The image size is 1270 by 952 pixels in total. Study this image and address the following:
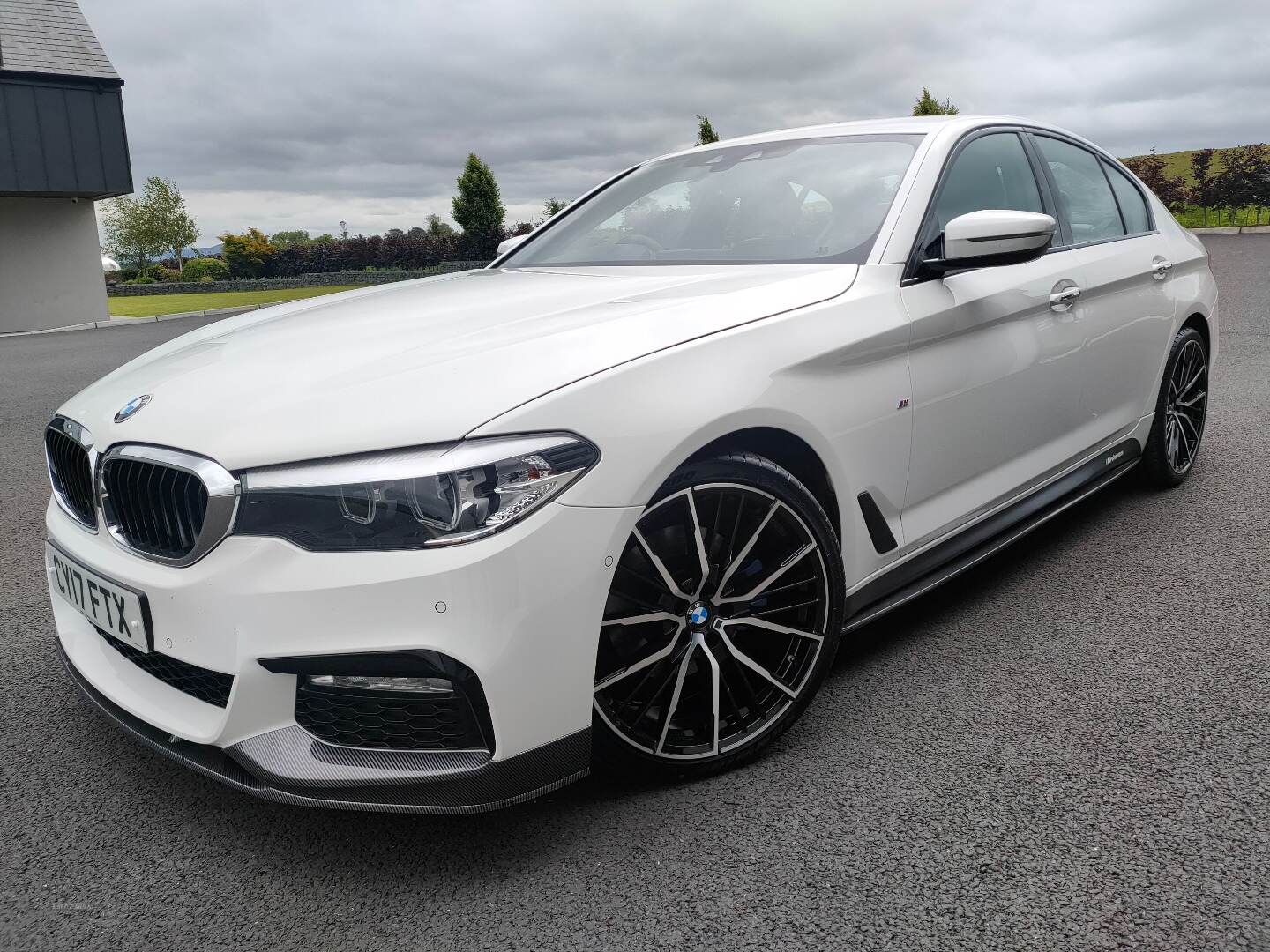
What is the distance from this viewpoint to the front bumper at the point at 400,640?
1766mm

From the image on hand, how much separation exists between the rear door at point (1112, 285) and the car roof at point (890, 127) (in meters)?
0.31

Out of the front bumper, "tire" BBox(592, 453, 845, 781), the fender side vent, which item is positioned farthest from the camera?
the fender side vent

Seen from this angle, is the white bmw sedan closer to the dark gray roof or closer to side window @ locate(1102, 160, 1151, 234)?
side window @ locate(1102, 160, 1151, 234)

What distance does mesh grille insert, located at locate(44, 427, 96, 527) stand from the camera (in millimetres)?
2277

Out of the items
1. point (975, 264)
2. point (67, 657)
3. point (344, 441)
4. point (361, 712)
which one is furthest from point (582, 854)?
point (975, 264)

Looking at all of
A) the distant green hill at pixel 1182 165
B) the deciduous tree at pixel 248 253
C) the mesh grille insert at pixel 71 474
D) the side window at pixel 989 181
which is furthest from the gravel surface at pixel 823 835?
the deciduous tree at pixel 248 253

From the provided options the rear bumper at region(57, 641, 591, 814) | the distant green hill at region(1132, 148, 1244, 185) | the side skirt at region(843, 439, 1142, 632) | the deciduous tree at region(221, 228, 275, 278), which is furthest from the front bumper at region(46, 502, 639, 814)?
the deciduous tree at region(221, 228, 275, 278)

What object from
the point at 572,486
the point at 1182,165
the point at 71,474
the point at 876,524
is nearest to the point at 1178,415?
the point at 876,524

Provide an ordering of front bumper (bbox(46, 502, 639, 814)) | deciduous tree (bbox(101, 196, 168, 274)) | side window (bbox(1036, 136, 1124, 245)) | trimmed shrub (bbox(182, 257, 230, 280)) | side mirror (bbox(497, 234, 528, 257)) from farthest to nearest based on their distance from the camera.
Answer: deciduous tree (bbox(101, 196, 168, 274))
trimmed shrub (bbox(182, 257, 230, 280))
side mirror (bbox(497, 234, 528, 257))
side window (bbox(1036, 136, 1124, 245))
front bumper (bbox(46, 502, 639, 814))

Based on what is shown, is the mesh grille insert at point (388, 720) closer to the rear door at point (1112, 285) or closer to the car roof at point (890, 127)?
the car roof at point (890, 127)

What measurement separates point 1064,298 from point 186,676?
9.13 ft

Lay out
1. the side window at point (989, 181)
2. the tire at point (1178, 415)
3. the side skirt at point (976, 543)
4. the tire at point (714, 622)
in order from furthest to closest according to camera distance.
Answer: the tire at point (1178, 415) < the side window at point (989, 181) < the side skirt at point (976, 543) < the tire at point (714, 622)

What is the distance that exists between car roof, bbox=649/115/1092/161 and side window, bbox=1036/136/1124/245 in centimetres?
15

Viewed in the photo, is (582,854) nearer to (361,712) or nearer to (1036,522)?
(361,712)
